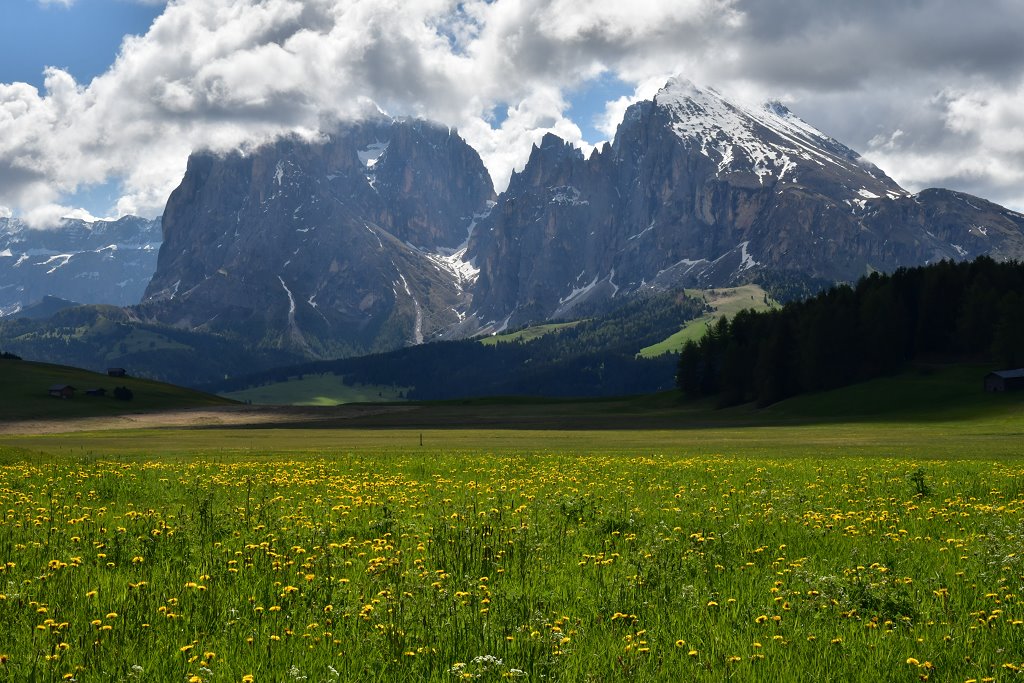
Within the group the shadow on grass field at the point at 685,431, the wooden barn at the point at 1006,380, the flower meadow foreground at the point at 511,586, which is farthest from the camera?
the wooden barn at the point at 1006,380

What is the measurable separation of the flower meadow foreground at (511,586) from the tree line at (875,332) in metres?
119

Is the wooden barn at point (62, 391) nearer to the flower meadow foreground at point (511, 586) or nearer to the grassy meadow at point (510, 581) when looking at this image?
the grassy meadow at point (510, 581)

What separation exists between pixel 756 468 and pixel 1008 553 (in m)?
20.0

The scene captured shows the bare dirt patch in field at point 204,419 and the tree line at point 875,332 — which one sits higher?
the tree line at point 875,332

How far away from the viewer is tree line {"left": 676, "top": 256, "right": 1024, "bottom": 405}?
137000 millimetres

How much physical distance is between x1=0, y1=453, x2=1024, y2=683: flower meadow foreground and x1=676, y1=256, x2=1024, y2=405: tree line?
390 ft

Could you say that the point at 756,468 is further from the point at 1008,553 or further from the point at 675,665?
the point at 675,665

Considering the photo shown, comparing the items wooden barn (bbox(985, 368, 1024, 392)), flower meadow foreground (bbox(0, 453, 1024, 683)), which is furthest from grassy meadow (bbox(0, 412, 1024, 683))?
wooden barn (bbox(985, 368, 1024, 392))

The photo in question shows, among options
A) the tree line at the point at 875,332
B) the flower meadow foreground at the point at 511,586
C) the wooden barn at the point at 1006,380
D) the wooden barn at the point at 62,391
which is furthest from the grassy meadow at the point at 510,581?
the wooden barn at the point at 62,391

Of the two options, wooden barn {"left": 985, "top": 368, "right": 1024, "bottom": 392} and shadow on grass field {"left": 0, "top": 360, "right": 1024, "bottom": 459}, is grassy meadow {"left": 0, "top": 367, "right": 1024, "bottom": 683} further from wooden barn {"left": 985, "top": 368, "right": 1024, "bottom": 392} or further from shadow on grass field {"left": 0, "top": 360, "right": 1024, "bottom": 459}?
wooden barn {"left": 985, "top": 368, "right": 1024, "bottom": 392}

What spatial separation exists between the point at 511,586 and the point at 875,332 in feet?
→ 450

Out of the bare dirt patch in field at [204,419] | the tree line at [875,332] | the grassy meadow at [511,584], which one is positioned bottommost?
the bare dirt patch in field at [204,419]

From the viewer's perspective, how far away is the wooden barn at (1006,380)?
111375 millimetres

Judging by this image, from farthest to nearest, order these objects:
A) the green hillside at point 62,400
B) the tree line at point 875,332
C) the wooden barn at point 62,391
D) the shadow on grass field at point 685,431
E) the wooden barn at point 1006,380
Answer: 1. the wooden barn at point 62,391
2. the green hillside at point 62,400
3. the tree line at point 875,332
4. the wooden barn at point 1006,380
5. the shadow on grass field at point 685,431
